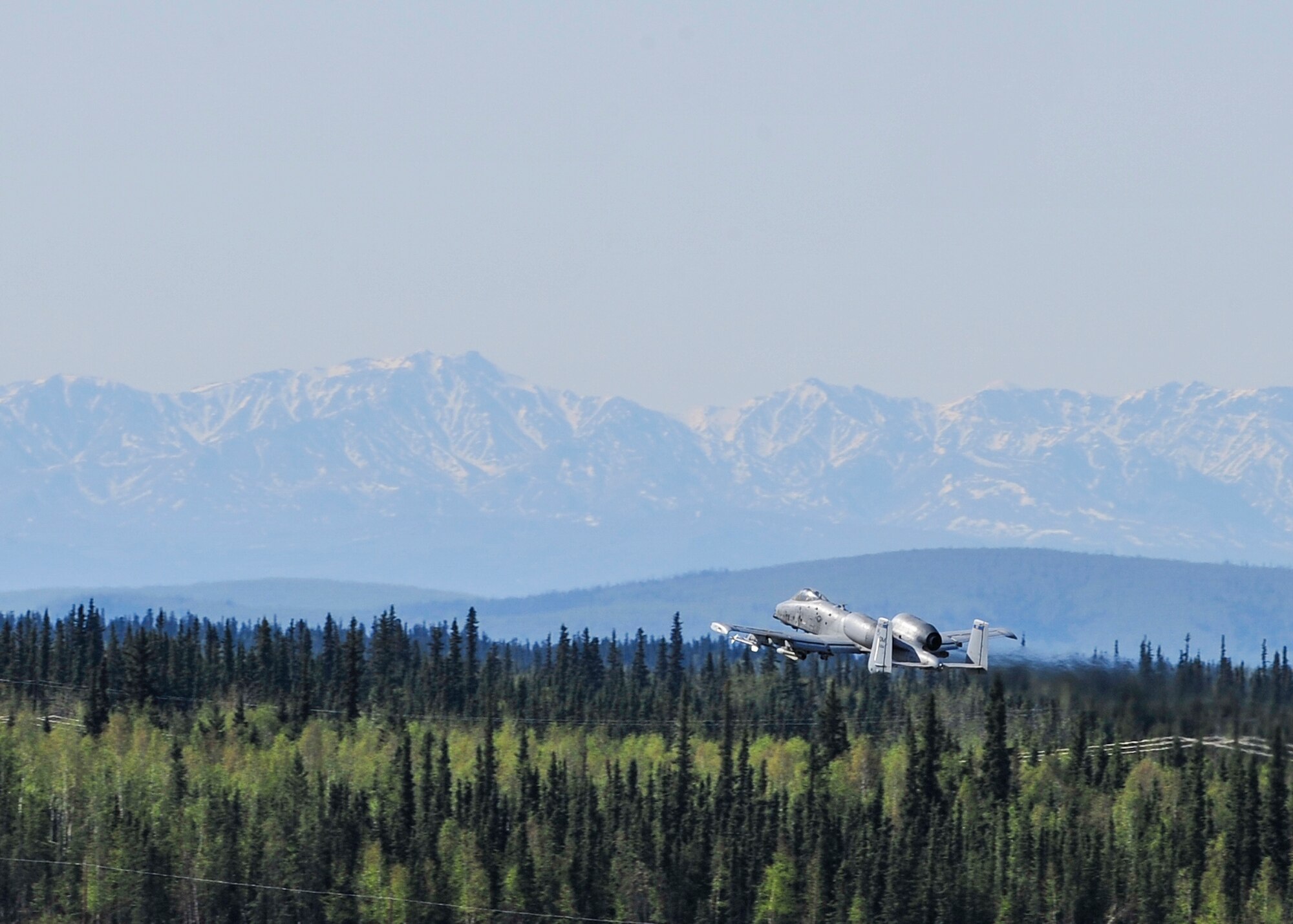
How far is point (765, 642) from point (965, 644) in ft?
33.6

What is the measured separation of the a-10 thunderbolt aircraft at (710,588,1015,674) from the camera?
103 metres

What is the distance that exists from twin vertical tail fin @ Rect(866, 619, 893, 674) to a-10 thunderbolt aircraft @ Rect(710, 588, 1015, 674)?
3cm

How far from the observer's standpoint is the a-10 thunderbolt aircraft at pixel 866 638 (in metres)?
103

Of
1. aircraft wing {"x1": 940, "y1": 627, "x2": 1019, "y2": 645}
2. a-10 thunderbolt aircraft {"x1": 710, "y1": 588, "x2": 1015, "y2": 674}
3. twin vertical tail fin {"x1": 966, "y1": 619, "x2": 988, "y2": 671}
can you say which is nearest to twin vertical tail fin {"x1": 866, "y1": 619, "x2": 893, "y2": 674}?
a-10 thunderbolt aircraft {"x1": 710, "y1": 588, "x2": 1015, "y2": 674}

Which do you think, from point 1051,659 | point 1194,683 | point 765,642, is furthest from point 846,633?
point 1194,683

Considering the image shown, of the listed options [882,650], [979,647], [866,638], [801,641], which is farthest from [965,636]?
[801,641]

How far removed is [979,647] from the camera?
10588 centimetres

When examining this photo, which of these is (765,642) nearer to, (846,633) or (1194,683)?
(846,633)

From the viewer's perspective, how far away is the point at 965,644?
111125 millimetres

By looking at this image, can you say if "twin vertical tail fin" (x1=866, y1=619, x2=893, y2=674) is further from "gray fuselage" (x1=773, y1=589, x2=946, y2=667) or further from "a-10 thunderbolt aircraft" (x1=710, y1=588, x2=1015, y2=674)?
"gray fuselage" (x1=773, y1=589, x2=946, y2=667)

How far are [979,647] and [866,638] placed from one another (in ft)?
18.1

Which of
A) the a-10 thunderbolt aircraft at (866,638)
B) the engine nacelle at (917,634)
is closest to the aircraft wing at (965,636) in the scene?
the a-10 thunderbolt aircraft at (866,638)

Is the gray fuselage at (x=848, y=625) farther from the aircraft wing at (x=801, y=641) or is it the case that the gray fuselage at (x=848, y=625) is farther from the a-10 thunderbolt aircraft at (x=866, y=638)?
the aircraft wing at (x=801, y=641)

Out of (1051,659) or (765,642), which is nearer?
(765,642)
